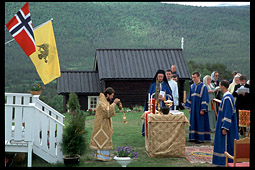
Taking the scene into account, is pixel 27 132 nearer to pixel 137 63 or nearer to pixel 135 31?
pixel 137 63


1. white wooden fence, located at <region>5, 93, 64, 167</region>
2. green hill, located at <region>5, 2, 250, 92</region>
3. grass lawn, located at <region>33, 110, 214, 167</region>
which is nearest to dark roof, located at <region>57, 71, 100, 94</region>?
grass lawn, located at <region>33, 110, 214, 167</region>

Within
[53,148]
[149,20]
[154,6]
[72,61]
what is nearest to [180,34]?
[149,20]

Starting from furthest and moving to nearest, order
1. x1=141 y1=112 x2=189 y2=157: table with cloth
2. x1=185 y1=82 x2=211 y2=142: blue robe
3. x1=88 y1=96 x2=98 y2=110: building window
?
x1=88 y1=96 x2=98 y2=110: building window < x1=185 y1=82 x2=211 y2=142: blue robe < x1=141 y1=112 x2=189 y2=157: table with cloth

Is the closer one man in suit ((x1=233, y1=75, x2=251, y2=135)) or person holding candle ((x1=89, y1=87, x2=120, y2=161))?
person holding candle ((x1=89, y1=87, x2=120, y2=161))

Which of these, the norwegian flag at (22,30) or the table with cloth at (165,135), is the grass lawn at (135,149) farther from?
the norwegian flag at (22,30)

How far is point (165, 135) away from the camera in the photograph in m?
9.38

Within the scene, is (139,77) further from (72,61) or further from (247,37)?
(247,37)

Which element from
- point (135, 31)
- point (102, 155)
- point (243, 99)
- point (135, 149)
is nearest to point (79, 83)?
point (243, 99)

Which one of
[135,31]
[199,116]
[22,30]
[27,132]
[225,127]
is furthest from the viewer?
[135,31]

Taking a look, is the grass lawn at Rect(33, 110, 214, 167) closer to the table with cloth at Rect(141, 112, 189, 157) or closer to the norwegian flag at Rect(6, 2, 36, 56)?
the table with cloth at Rect(141, 112, 189, 157)

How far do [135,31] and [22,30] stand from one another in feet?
196

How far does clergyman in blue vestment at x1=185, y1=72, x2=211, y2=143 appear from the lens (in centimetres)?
1159

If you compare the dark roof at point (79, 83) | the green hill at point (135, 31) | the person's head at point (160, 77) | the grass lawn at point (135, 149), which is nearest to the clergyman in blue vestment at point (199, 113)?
the grass lawn at point (135, 149)

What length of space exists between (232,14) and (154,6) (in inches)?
622
